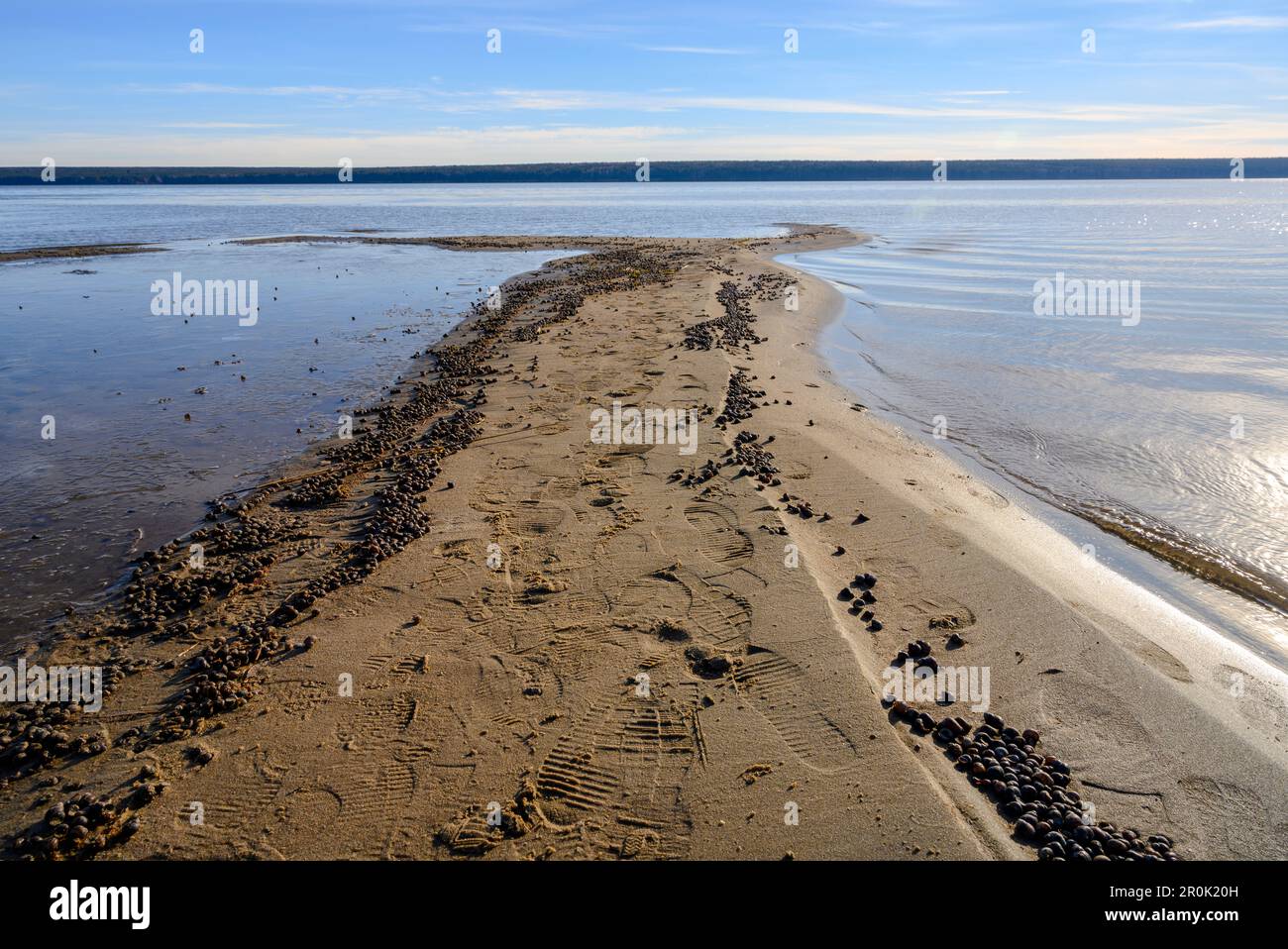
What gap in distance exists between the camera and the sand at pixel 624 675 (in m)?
5.25

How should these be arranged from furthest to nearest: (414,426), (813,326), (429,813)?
(813,326)
(414,426)
(429,813)

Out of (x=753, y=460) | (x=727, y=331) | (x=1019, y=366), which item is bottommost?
(x=753, y=460)

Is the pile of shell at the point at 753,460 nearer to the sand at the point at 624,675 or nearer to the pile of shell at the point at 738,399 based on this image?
the sand at the point at 624,675

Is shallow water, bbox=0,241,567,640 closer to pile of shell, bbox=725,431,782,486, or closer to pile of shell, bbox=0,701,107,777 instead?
pile of shell, bbox=0,701,107,777

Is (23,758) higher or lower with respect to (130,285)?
lower

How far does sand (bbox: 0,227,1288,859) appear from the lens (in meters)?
5.25

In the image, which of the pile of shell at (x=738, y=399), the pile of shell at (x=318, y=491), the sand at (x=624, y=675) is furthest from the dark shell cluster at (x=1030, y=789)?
the pile of shell at (x=318, y=491)

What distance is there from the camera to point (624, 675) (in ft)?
22.3

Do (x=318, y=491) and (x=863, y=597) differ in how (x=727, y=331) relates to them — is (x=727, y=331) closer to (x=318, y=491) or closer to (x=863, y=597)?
(x=318, y=491)

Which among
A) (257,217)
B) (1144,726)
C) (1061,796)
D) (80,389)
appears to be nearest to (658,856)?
(1061,796)

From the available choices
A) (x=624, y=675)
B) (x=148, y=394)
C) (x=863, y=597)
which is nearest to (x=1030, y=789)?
(x=863, y=597)

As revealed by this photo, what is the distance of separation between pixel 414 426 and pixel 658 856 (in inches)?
443
